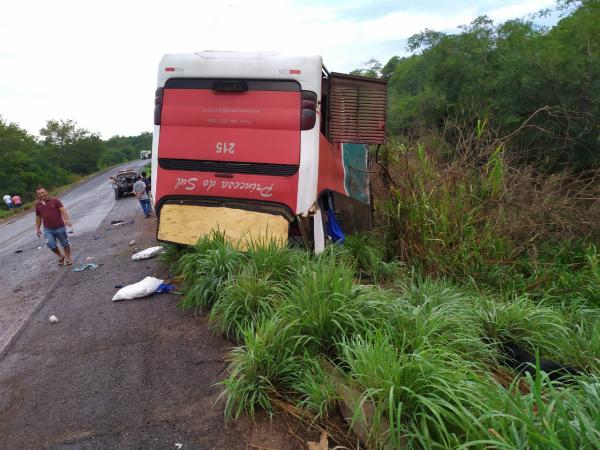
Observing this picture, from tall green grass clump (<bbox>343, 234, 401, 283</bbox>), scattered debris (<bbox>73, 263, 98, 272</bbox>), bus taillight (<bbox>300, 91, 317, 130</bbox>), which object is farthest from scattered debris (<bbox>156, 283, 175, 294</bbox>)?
bus taillight (<bbox>300, 91, 317, 130</bbox>)

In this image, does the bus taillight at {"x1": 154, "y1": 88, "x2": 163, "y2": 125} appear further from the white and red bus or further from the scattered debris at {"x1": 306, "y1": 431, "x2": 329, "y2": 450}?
the scattered debris at {"x1": 306, "y1": 431, "x2": 329, "y2": 450}

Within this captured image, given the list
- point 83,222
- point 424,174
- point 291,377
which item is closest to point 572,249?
point 424,174

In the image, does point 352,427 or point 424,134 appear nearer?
point 352,427

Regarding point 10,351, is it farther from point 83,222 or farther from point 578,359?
point 83,222

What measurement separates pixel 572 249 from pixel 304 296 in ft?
17.9

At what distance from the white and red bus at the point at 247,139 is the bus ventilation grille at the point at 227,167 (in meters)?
0.01

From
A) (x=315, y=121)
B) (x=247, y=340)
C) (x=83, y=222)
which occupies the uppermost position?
(x=315, y=121)

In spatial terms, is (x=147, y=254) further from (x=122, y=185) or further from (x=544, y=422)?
(x=122, y=185)

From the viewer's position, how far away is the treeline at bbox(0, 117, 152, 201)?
42.2 m

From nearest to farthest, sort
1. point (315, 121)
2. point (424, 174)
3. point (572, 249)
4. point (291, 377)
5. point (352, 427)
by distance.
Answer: point (352, 427) → point (291, 377) → point (315, 121) → point (424, 174) → point (572, 249)

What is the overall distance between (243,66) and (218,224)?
210cm

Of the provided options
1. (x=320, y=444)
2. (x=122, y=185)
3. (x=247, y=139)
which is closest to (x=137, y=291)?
(x=247, y=139)

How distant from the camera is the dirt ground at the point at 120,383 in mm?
2453

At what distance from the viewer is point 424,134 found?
848cm
